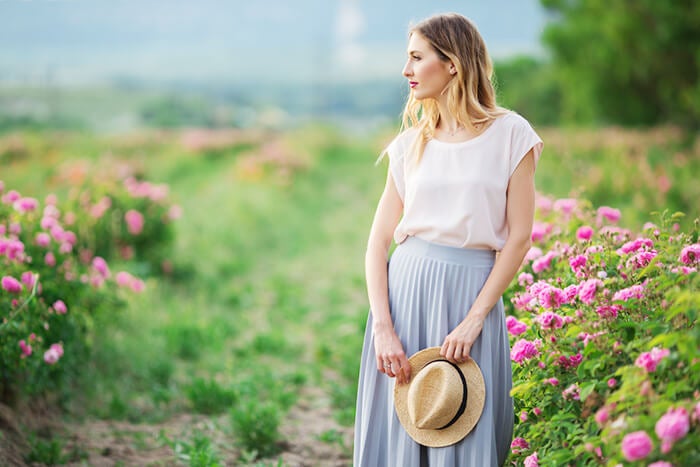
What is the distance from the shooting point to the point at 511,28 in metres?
72.4

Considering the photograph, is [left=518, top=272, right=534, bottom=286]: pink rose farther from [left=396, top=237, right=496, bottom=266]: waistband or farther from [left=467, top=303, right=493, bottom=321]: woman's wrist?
[left=467, top=303, right=493, bottom=321]: woman's wrist

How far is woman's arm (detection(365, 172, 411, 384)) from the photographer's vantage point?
198cm

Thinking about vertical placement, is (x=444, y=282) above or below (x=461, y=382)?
above

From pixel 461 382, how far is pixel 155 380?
2740 millimetres

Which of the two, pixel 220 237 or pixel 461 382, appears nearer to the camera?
pixel 461 382

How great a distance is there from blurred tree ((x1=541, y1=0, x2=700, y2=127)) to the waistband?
402 inches

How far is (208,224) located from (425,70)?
22.4ft

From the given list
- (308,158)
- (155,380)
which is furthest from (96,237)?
(308,158)

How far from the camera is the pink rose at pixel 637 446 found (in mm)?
1361

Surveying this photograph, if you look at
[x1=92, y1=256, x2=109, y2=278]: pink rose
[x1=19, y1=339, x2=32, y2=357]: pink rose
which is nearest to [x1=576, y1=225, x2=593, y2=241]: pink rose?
[x1=19, y1=339, x2=32, y2=357]: pink rose

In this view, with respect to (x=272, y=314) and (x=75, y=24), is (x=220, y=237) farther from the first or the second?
(x=75, y=24)

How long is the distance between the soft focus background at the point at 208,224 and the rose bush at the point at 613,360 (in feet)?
1.67

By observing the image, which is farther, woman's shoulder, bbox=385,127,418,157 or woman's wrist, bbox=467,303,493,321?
woman's shoulder, bbox=385,127,418,157

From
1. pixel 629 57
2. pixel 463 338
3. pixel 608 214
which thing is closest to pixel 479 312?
pixel 463 338
